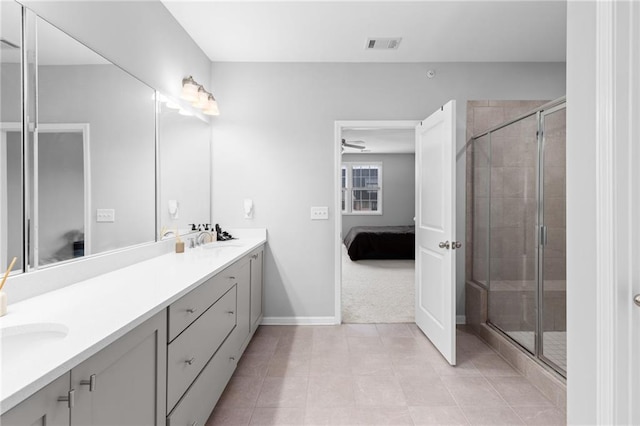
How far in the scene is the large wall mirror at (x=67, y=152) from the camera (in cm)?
129

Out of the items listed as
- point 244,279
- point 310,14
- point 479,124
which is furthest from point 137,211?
point 479,124

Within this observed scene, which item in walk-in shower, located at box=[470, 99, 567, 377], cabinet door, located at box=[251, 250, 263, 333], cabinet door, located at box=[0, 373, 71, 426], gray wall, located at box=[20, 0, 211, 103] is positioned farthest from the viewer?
cabinet door, located at box=[251, 250, 263, 333]

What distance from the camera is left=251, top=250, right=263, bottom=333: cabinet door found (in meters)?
2.86

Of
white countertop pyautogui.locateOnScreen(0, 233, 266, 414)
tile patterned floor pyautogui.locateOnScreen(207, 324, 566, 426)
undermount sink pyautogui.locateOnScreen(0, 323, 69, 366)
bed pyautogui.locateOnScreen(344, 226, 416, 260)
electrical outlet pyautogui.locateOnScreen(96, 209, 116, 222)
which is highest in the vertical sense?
electrical outlet pyautogui.locateOnScreen(96, 209, 116, 222)

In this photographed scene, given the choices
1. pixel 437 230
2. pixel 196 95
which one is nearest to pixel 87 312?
pixel 196 95

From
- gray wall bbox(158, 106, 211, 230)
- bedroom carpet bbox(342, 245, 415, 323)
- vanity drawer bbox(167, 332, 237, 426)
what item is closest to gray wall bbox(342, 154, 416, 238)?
bedroom carpet bbox(342, 245, 415, 323)

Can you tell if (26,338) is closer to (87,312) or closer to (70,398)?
(87,312)

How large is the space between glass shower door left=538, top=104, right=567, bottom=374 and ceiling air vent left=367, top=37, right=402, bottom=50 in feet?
4.54

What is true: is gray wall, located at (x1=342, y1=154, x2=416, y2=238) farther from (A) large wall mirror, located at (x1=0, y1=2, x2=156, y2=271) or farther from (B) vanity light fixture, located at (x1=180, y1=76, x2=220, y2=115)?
(A) large wall mirror, located at (x1=0, y1=2, x2=156, y2=271)

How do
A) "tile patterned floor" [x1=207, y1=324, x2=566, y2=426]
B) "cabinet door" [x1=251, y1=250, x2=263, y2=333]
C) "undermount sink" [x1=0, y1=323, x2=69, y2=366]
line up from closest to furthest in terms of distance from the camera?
"undermount sink" [x1=0, y1=323, x2=69, y2=366], "tile patterned floor" [x1=207, y1=324, x2=566, y2=426], "cabinet door" [x1=251, y1=250, x2=263, y2=333]

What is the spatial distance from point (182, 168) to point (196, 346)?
1.64 metres

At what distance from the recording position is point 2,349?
0.96m
